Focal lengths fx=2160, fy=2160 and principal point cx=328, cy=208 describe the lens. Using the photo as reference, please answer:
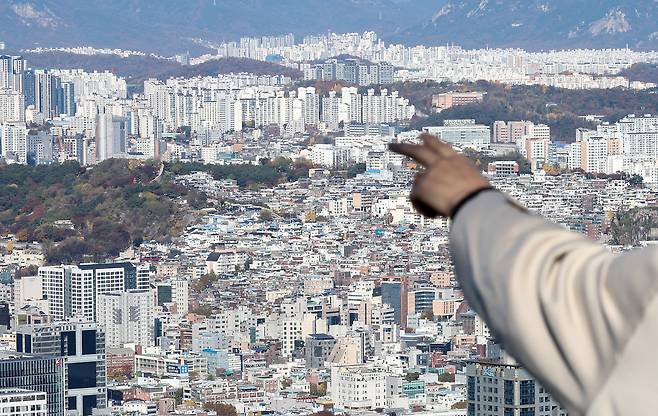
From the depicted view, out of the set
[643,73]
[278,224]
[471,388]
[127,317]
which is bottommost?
[471,388]

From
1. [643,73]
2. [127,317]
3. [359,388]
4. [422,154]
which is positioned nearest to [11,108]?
[643,73]

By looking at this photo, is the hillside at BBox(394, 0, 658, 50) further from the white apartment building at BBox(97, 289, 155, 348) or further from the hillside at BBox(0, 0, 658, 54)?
the white apartment building at BBox(97, 289, 155, 348)

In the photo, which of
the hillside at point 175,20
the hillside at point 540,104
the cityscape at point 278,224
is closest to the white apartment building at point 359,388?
the cityscape at point 278,224

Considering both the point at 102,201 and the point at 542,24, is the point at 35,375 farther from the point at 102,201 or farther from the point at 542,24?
the point at 542,24

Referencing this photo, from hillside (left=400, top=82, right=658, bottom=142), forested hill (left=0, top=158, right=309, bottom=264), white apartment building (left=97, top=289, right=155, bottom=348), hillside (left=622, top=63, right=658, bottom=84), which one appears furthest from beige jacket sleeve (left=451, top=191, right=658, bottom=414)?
hillside (left=622, top=63, right=658, bottom=84)

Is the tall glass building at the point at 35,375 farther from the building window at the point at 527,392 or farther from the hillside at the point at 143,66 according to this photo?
the hillside at the point at 143,66
